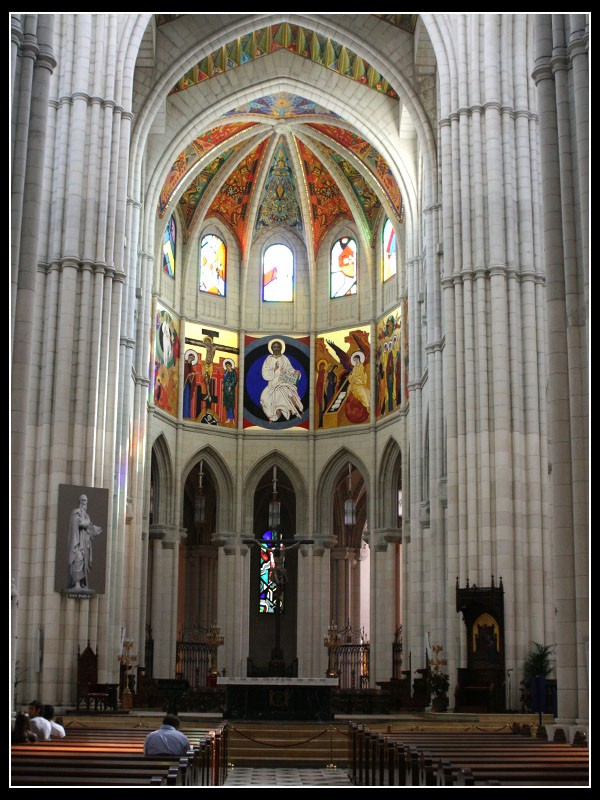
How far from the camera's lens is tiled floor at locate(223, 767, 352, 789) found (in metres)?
14.7

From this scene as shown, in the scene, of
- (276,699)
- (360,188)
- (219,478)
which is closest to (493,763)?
(276,699)

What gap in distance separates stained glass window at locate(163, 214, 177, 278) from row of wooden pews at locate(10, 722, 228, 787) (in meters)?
25.8

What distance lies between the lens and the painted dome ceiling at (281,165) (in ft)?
107

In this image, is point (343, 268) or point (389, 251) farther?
point (343, 268)

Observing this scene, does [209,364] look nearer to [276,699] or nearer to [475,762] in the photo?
[276,699]

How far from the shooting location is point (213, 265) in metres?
39.4

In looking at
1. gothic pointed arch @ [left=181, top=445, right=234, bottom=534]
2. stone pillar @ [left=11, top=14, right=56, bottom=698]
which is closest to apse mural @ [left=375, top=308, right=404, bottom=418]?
gothic pointed arch @ [left=181, top=445, right=234, bottom=534]

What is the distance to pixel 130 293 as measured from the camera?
29.5m

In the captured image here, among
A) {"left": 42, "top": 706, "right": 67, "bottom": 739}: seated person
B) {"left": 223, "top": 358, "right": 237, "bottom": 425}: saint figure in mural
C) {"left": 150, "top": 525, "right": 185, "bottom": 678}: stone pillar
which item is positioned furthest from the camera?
{"left": 223, "top": 358, "right": 237, "bottom": 425}: saint figure in mural

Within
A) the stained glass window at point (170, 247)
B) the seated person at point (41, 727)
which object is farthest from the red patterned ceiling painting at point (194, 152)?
the seated person at point (41, 727)

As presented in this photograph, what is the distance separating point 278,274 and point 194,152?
6.19m

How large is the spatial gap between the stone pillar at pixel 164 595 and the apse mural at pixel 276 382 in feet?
16.9

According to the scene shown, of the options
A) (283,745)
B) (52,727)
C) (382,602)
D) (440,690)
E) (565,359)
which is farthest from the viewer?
(382,602)

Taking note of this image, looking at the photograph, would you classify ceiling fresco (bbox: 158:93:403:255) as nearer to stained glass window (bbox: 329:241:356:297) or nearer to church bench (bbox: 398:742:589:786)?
stained glass window (bbox: 329:241:356:297)
